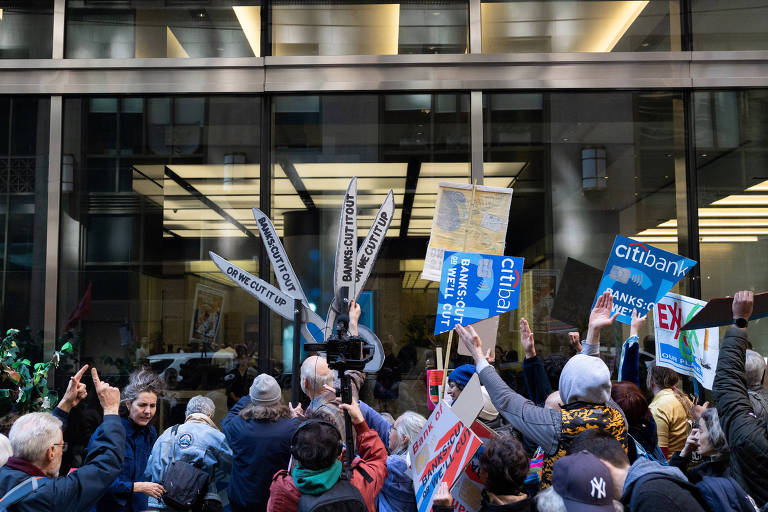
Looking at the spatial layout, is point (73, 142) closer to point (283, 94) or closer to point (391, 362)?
point (283, 94)

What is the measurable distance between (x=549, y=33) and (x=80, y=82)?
529cm

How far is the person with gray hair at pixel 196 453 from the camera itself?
5117 mm

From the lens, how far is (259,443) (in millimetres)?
4930

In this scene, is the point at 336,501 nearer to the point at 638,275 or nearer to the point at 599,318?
the point at 599,318

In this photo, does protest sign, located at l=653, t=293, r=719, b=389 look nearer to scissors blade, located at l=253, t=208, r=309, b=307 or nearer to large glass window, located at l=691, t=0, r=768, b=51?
scissors blade, located at l=253, t=208, r=309, b=307

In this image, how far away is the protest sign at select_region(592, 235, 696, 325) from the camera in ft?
17.8

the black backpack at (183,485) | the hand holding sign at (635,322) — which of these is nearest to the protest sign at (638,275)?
the hand holding sign at (635,322)

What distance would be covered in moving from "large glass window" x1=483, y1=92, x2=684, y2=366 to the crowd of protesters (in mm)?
3119

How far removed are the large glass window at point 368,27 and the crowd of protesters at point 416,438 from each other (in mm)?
4433

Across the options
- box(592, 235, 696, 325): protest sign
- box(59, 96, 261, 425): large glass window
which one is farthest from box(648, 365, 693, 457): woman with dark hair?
box(59, 96, 261, 425): large glass window

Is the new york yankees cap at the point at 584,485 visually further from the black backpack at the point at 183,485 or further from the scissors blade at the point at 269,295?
the scissors blade at the point at 269,295

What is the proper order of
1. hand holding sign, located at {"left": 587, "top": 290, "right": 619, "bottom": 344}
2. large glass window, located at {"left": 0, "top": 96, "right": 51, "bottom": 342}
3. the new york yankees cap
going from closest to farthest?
1. the new york yankees cap
2. hand holding sign, located at {"left": 587, "top": 290, "right": 619, "bottom": 344}
3. large glass window, located at {"left": 0, "top": 96, "right": 51, "bottom": 342}

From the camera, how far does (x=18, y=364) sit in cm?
640

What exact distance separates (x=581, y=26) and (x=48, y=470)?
23.6ft
